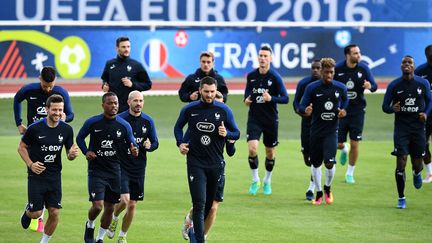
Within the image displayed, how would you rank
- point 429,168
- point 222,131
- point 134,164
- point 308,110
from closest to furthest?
point 222,131
point 134,164
point 308,110
point 429,168

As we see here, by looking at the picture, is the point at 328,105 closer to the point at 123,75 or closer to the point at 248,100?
the point at 248,100

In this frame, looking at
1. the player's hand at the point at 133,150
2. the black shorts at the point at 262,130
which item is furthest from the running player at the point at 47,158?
the black shorts at the point at 262,130

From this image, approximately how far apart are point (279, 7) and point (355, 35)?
4.49m

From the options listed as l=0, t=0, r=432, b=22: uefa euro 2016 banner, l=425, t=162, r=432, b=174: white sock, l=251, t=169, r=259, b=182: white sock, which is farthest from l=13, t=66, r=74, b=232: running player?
l=0, t=0, r=432, b=22: uefa euro 2016 banner

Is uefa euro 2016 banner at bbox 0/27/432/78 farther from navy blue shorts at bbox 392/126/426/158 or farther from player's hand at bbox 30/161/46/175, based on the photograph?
player's hand at bbox 30/161/46/175

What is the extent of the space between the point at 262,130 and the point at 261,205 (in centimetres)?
177

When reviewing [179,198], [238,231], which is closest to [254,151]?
[179,198]

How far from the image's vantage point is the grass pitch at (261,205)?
1742 centimetres

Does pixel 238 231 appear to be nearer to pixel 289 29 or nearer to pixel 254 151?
pixel 254 151

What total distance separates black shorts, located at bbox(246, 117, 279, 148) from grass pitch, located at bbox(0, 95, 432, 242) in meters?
0.95

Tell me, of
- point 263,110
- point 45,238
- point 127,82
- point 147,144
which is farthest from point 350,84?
point 45,238

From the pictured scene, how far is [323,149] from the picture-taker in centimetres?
2005

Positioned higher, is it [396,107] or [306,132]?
[396,107]

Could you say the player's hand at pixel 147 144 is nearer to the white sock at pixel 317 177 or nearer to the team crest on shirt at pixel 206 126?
the team crest on shirt at pixel 206 126
